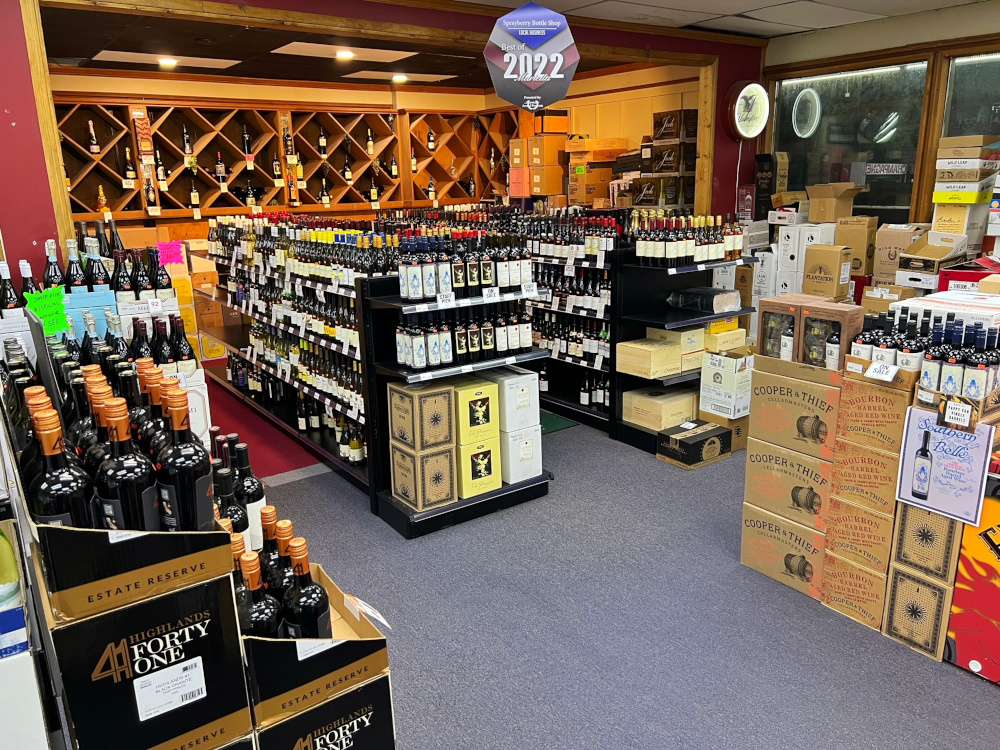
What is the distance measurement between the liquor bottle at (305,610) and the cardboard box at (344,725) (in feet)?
0.68

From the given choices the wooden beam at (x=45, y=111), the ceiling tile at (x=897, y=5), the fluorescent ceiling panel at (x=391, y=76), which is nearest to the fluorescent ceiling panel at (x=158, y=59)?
the fluorescent ceiling panel at (x=391, y=76)

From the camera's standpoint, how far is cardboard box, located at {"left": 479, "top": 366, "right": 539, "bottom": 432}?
4.14 meters

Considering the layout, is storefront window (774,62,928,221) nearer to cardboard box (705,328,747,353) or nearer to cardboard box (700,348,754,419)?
cardboard box (705,328,747,353)

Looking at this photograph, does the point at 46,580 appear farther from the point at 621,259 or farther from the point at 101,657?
the point at 621,259

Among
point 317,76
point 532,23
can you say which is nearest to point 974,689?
point 532,23

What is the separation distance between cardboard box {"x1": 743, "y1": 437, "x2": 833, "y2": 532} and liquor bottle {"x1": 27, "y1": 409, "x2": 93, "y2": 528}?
290 centimetres

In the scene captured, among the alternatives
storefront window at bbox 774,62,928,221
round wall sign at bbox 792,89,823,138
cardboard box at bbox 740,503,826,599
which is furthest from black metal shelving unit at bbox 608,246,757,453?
round wall sign at bbox 792,89,823,138

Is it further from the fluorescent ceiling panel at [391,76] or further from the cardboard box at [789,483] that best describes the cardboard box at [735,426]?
the fluorescent ceiling panel at [391,76]

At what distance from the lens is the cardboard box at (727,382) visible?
193 inches

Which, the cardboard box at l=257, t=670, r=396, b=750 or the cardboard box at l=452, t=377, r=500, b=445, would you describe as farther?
the cardboard box at l=452, t=377, r=500, b=445

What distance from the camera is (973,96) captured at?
250 inches

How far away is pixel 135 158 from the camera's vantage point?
7.71m

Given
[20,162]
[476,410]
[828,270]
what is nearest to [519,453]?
[476,410]

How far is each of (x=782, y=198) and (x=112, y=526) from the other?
771 cm
